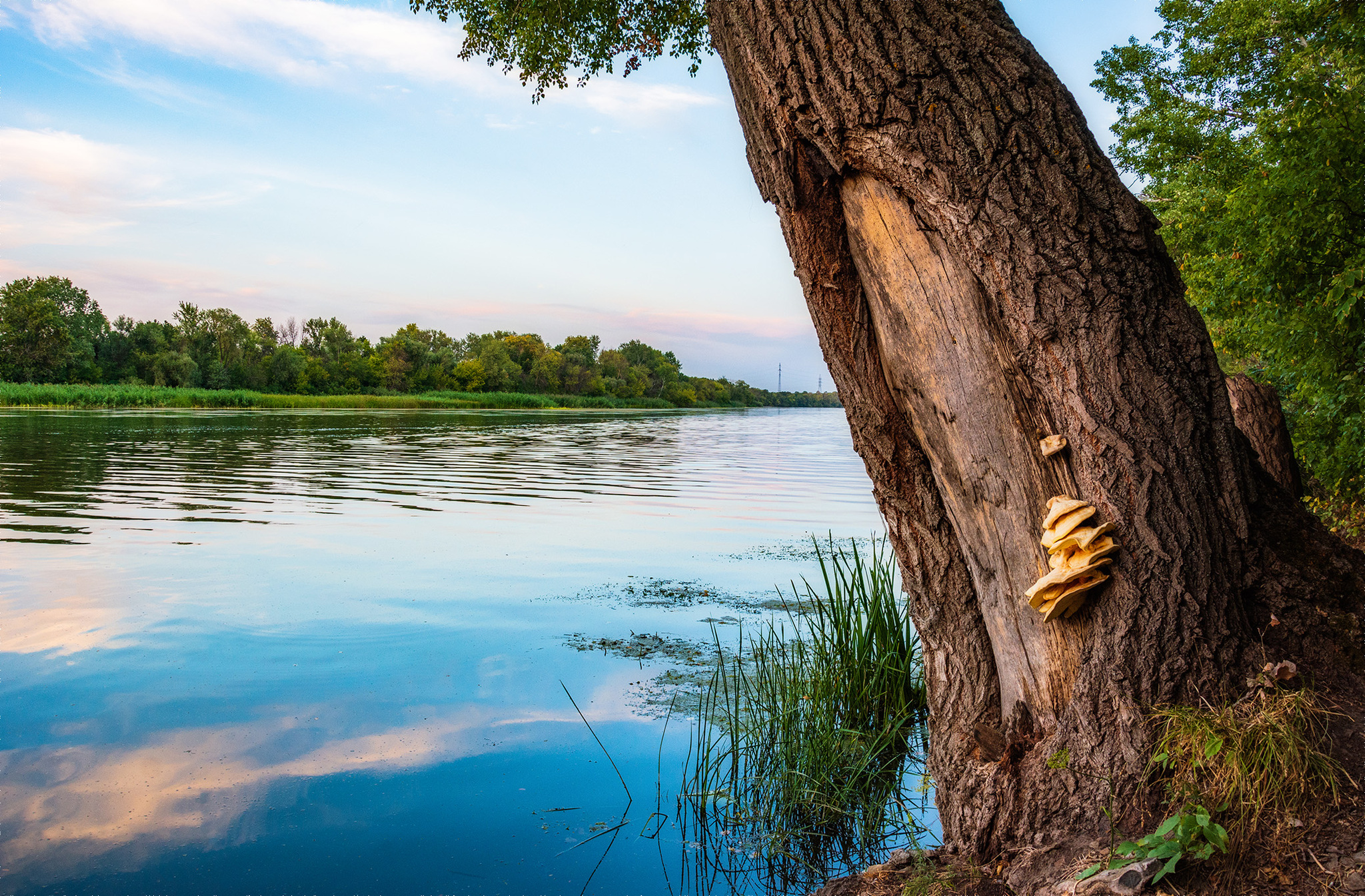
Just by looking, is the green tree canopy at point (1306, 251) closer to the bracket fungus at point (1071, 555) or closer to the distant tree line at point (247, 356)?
the bracket fungus at point (1071, 555)

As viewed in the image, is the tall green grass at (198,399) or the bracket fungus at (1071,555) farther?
the tall green grass at (198,399)

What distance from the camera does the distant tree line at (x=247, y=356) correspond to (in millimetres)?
61688

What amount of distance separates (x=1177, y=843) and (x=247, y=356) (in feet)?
273

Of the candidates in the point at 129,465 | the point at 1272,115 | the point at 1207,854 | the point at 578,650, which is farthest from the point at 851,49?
the point at 129,465

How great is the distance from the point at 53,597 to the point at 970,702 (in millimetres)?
7294

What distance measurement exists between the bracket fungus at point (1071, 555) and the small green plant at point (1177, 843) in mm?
565

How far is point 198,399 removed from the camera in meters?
50.2

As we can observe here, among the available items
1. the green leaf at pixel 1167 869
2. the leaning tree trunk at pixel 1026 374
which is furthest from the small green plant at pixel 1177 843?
the leaning tree trunk at pixel 1026 374

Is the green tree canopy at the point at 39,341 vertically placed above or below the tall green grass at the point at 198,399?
above

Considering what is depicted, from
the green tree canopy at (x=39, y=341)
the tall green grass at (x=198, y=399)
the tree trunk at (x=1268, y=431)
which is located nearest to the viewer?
the tree trunk at (x=1268, y=431)

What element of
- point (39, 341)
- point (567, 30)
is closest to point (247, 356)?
point (39, 341)

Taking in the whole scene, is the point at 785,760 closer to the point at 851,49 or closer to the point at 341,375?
the point at 851,49

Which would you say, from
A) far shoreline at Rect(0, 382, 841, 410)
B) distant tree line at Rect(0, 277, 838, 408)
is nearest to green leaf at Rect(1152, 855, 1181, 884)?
far shoreline at Rect(0, 382, 841, 410)

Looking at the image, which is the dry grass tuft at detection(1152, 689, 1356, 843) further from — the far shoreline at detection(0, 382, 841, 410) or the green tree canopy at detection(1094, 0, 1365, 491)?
the far shoreline at detection(0, 382, 841, 410)
